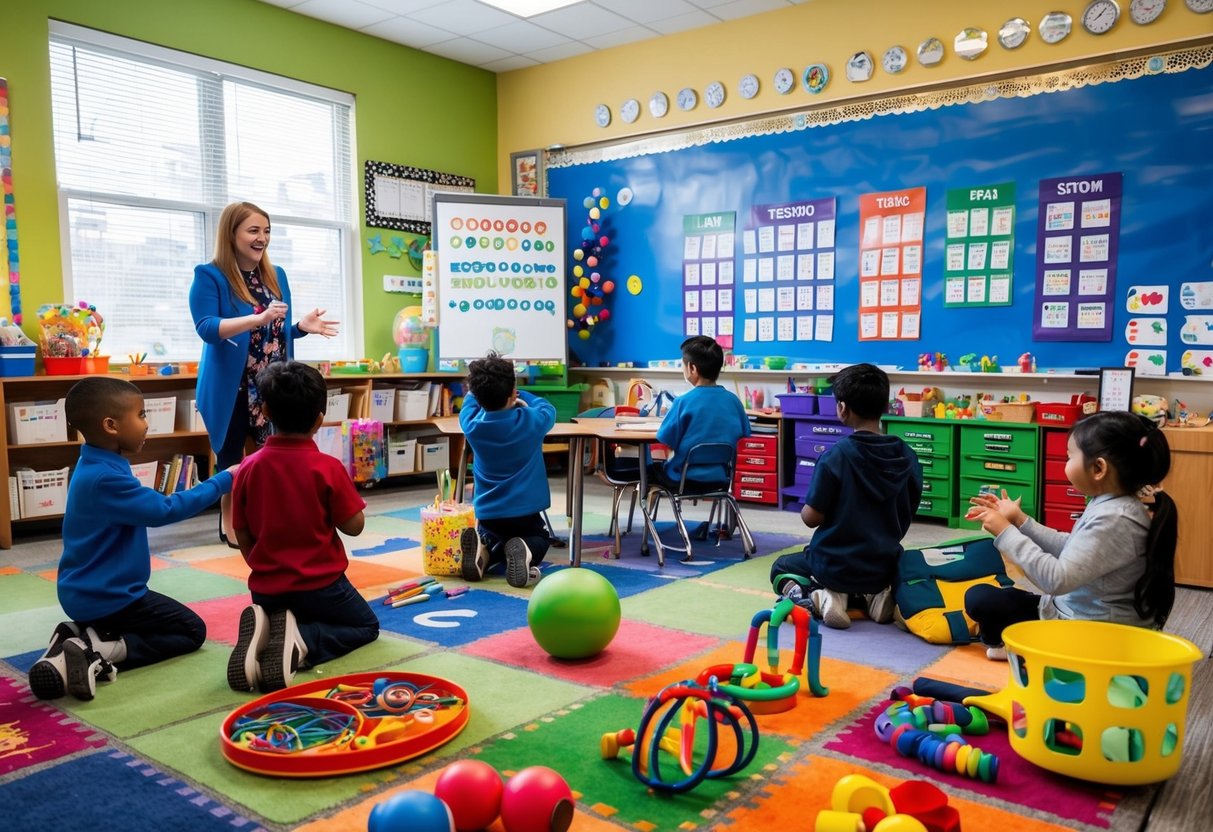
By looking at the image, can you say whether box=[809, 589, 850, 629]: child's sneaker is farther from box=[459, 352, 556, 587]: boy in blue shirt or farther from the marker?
the marker

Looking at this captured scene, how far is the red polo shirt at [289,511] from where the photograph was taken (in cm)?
270

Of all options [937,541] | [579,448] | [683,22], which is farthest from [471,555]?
[683,22]

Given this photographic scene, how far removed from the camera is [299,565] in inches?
107

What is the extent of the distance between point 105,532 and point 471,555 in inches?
60.0

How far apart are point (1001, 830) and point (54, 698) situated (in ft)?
8.06

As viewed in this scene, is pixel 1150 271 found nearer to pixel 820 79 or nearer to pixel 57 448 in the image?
pixel 820 79

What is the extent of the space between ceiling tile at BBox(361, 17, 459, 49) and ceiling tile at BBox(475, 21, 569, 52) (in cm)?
28

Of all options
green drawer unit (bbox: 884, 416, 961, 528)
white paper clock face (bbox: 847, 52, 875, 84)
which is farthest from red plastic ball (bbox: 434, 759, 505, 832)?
white paper clock face (bbox: 847, 52, 875, 84)

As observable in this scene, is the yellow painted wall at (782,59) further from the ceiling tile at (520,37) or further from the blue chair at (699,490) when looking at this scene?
the blue chair at (699,490)

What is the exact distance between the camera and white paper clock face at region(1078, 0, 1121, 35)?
192 inches

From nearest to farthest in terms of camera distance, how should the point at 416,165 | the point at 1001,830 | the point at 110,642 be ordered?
the point at 1001,830 < the point at 110,642 < the point at 416,165

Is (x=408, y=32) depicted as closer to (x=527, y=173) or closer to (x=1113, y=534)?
(x=527, y=173)

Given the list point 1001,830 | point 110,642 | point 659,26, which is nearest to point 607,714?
point 1001,830

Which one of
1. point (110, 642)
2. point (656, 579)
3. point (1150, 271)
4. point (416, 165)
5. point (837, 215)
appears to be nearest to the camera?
point (110, 642)
